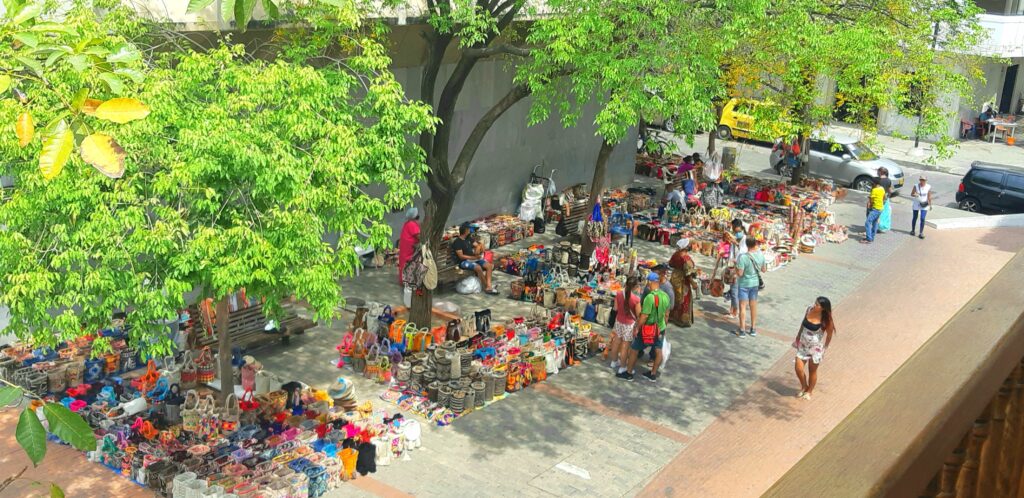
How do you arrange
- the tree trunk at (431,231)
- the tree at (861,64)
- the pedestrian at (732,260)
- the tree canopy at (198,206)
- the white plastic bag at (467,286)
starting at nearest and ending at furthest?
the tree canopy at (198,206) < the tree trunk at (431,231) < the pedestrian at (732,260) < the white plastic bag at (467,286) < the tree at (861,64)

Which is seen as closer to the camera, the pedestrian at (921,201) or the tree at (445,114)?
the tree at (445,114)

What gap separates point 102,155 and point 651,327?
11.8m

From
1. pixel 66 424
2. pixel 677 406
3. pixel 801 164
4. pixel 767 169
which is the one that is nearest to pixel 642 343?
pixel 677 406

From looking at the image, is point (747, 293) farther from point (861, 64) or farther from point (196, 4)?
point (196, 4)

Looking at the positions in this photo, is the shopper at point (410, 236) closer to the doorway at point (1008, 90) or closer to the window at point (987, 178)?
the window at point (987, 178)

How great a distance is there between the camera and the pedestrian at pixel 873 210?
2236 cm

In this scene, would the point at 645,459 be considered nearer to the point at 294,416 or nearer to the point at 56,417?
the point at 294,416

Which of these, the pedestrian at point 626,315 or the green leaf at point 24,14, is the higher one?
the green leaf at point 24,14

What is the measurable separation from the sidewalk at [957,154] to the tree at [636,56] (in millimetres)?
19424

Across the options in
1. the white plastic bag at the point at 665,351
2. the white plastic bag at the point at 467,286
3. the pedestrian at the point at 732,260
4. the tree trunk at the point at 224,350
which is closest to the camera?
the tree trunk at the point at 224,350

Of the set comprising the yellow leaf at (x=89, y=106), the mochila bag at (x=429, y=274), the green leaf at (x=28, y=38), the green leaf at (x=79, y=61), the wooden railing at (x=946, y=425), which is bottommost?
the mochila bag at (x=429, y=274)

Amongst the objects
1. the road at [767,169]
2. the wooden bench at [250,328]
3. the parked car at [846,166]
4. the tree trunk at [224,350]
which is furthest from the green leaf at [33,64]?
the parked car at [846,166]

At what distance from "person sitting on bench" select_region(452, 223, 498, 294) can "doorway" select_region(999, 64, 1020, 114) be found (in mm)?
30034

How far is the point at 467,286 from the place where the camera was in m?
17.8
